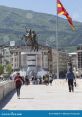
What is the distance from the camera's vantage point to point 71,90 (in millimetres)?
31281

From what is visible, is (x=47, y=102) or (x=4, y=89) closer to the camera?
(x=47, y=102)

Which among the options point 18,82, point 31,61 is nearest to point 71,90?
point 18,82

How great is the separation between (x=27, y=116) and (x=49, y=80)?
184 feet

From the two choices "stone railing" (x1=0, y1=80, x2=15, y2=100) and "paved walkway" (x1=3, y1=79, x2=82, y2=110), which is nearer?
"paved walkway" (x1=3, y1=79, x2=82, y2=110)

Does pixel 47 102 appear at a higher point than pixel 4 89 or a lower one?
higher

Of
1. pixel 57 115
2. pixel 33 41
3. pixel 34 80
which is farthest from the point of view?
pixel 33 41

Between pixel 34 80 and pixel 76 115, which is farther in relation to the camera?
pixel 34 80

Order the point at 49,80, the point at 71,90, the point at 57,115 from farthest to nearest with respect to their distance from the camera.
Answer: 1. the point at 49,80
2. the point at 71,90
3. the point at 57,115

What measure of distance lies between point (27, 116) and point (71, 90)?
2336 centimetres

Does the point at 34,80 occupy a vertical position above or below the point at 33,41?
below

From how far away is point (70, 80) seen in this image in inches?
1139

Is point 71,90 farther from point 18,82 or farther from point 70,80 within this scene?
point 18,82

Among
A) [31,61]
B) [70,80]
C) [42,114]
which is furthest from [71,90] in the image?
[31,61]

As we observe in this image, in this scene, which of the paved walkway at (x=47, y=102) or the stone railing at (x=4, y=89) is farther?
the stone railing at (x=4, y=89)
